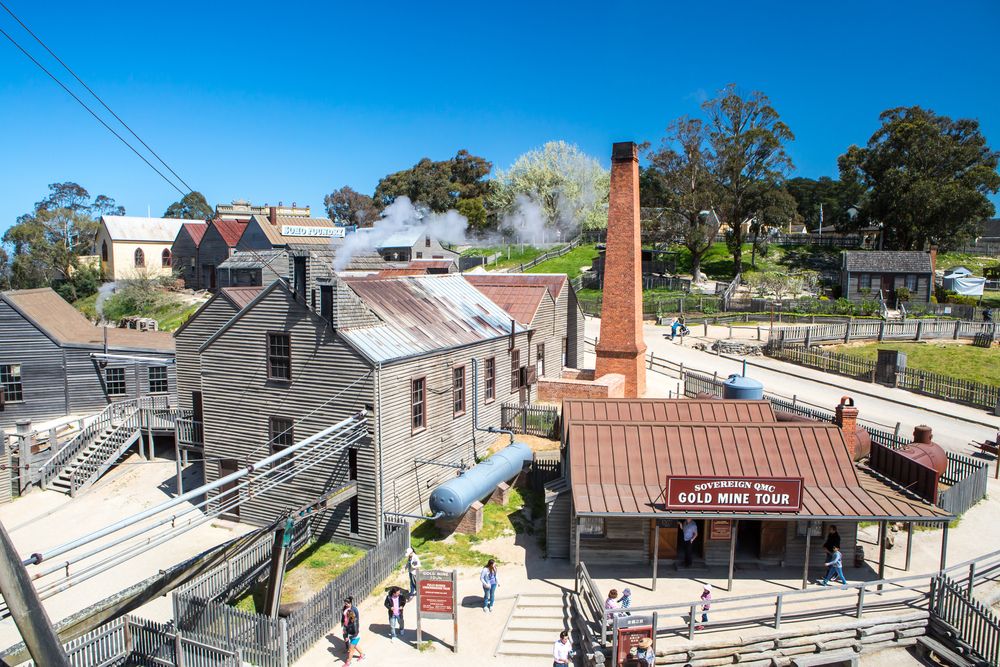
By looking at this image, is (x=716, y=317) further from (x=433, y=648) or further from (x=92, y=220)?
(x=92, y=220)

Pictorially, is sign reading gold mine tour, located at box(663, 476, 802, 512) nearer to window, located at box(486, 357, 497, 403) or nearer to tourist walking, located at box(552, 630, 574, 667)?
tourist walking, located at box(552, 630, 574, 667)

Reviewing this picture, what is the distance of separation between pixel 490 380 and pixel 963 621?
1740cm

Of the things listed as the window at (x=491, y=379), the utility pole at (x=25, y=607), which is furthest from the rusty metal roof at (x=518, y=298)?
the utility pole at (x=25, y=607)

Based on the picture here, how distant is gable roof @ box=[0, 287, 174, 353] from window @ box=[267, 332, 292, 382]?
16.4 meters

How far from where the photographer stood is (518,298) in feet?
113

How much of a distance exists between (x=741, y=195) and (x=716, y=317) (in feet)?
61.0

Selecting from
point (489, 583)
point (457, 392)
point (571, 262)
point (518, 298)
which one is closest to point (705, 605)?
point (489, 583)

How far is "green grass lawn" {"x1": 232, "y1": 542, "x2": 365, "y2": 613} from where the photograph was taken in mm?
18469

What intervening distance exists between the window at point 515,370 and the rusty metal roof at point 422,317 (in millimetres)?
1186

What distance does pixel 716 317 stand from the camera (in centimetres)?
5762

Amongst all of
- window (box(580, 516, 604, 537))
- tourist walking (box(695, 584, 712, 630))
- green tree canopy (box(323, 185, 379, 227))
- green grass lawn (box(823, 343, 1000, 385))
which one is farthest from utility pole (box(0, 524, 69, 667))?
green tree canopy (box(323, 185, 379, 227))

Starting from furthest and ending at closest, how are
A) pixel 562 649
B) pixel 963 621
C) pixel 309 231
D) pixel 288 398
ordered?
pixel 309 231 < pixel 288 398 < pixel 963 621 < pixel 562 649

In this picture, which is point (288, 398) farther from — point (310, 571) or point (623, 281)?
point (623, 281)

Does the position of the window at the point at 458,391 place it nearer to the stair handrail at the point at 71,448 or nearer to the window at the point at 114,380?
the stair handrail at the point at 71,448
